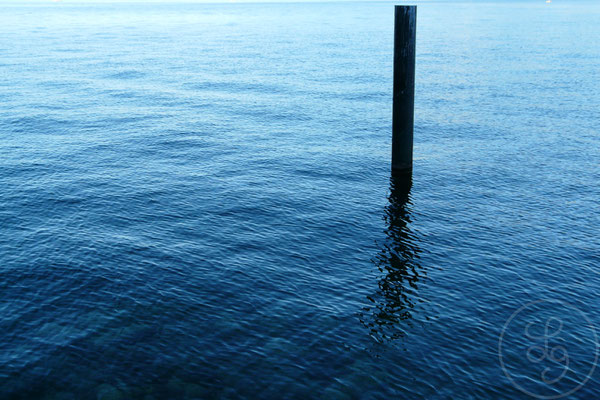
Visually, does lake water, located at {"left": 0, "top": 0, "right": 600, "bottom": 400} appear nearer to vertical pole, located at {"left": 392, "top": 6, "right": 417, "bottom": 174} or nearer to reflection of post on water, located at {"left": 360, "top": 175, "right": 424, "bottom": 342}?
reflection of post on water, located at {"left": 360, "top": 175, "right": 424, "bottom": 342}

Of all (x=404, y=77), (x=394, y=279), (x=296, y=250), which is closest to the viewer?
(x=394, y=279)

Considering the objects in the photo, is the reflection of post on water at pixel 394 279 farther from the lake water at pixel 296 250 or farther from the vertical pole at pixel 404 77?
the vertical pole at pixel 404 77

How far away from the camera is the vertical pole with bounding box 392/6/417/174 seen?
1436 inches

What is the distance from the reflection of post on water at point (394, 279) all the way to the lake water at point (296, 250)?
114 millimetres

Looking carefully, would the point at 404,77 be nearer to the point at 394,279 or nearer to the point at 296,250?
the point at 296,250

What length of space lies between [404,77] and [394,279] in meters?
16.1

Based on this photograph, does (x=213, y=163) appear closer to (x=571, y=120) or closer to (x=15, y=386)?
(x=15, y=386)

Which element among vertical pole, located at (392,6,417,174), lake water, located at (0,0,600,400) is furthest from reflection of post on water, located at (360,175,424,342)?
vertical pole, located at (392,6,417,174)

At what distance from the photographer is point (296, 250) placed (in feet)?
99.0

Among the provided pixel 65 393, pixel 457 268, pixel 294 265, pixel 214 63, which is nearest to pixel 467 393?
pixel 457 268

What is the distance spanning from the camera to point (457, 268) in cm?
2788

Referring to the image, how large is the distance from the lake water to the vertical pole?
3.39 metres

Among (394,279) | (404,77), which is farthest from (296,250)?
(404,77)

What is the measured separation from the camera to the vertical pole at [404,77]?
36.5 meters
